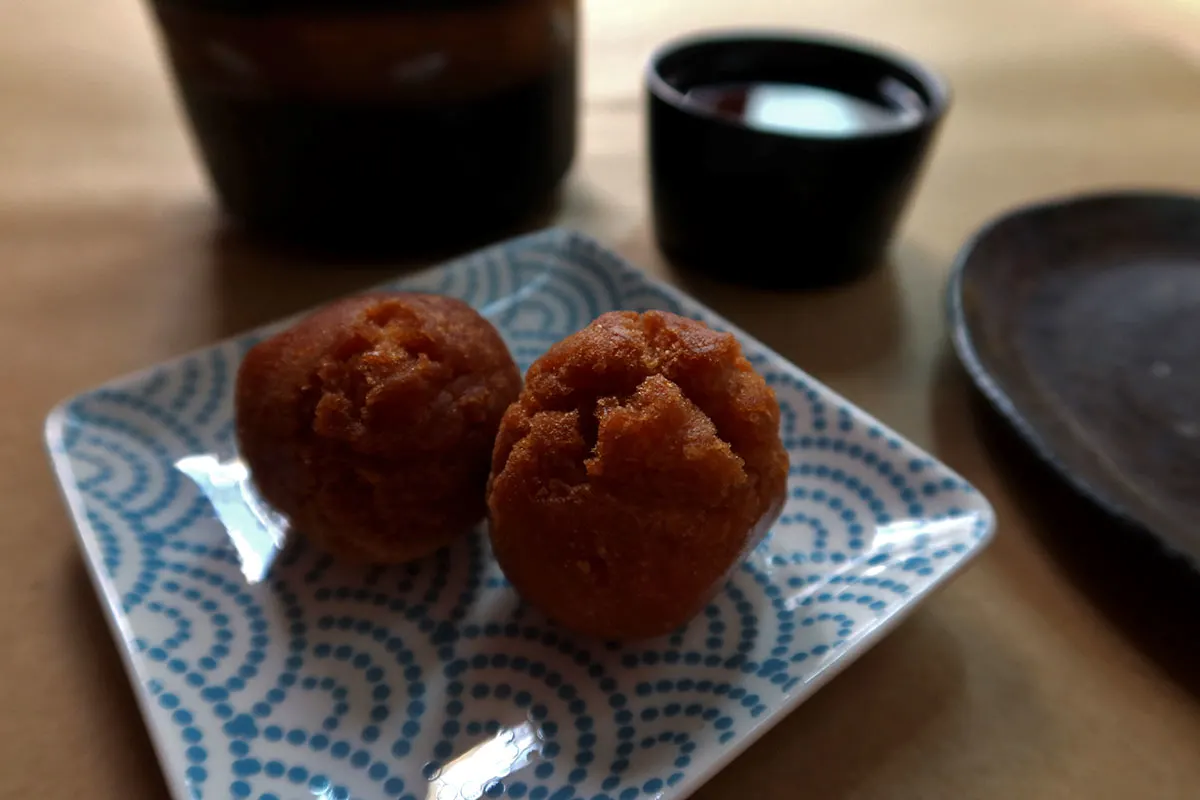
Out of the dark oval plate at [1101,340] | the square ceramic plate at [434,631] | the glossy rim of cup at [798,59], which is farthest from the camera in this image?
the glossy rim of cup at [798,59]

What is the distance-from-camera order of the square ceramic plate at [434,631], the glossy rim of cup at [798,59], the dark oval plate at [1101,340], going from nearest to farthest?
the square ceramic plate at [434,631]
the dark oval plate at [1101,340]
the glossy rim of cup at [798,59]

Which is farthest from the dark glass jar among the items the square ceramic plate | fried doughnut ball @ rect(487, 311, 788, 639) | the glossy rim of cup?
fried doughnut ball @ rect(487, 311, 788, 639)

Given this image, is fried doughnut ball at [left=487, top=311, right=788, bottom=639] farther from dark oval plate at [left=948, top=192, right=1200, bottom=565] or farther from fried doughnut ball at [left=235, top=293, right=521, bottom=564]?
dark oval plate at [left=948, top=192, right=1200, bottom=565]

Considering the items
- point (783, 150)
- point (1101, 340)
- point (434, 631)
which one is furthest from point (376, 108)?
point (1101, 340)

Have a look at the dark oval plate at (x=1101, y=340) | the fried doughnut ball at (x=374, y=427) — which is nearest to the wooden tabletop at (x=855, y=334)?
the dark oval plate at (x=1101, y=340)

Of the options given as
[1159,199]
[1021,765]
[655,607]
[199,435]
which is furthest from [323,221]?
[1159,199]

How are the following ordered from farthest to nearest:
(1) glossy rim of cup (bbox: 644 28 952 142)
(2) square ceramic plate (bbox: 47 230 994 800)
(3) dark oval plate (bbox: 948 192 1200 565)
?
(1) glossy rim of cup (bbox: 644 28 952 142)
(3) dark oval plate (bbox: 948 192 1200 565)
(2) square ceramic plate (bbox: 47 230 994 800)

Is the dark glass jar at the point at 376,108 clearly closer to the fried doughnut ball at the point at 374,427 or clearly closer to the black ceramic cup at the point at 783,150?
the black ceramic cup at the point at 783,150
